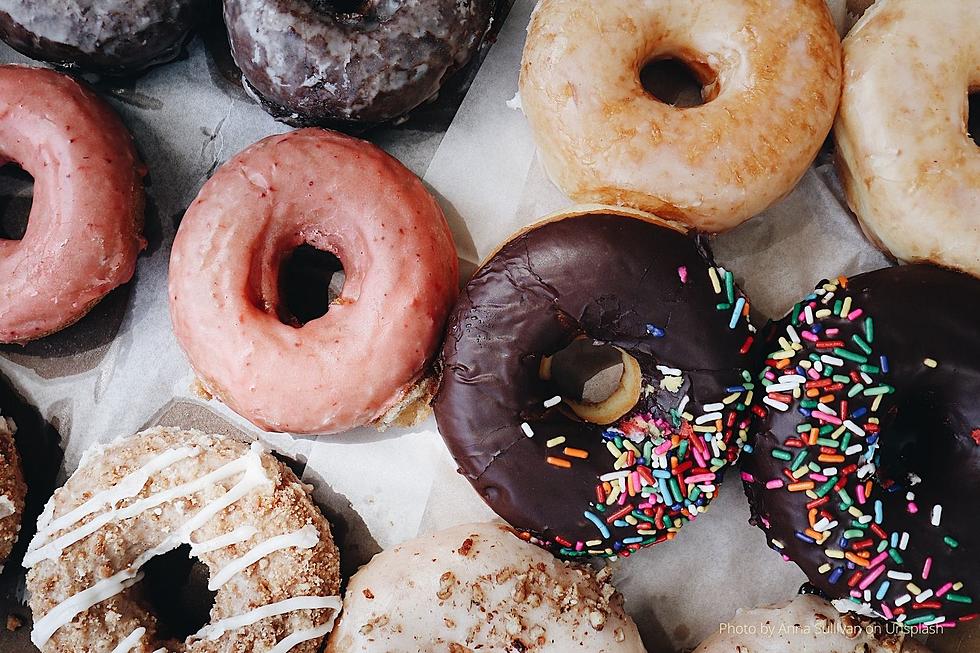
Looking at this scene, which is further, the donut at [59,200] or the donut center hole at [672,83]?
the donut center hole at [672,83]

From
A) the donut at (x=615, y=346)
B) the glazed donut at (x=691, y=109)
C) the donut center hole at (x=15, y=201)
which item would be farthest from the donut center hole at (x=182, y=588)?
the glazed donut at (x=691, y=109)

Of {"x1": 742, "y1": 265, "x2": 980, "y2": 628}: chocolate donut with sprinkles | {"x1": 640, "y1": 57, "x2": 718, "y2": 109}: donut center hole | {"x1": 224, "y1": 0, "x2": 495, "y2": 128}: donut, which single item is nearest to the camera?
{"x1": 742, "y1": 265, "x2": 980, "y2": 628}: chocolate donut with sprinkles

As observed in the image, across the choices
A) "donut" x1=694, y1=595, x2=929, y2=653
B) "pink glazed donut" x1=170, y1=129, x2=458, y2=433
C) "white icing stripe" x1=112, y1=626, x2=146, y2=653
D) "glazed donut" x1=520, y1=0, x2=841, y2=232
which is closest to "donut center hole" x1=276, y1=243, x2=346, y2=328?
"pink glazed donut" x1=170, y1=129, x2=458, y2=433

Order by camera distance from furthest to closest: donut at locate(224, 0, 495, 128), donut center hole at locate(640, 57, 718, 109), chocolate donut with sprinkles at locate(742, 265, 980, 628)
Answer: donut center hole at locate(640, 57, 718, 109) < donut at locate(224, 0, 495, 128) < chocolate donut with sprinkles at locate(742, 265, 980, 628)

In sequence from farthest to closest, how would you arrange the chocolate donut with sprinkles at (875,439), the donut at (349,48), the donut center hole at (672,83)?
1. the donut center hole at (672,83)
2. the donut at (349,48)
3. the chocolate donut with sprinkles at (875,439)

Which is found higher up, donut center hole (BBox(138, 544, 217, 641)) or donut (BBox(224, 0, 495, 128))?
donut (BBox(224, 0, 495, 128))

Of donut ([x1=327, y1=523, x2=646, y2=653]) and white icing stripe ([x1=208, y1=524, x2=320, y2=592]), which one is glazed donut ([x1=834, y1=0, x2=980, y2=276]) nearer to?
donut ([x1=327, y1=523, x2=646, y2=653])

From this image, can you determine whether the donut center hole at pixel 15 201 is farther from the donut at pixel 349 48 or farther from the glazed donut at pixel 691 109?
the glazed donut at pixel 691 109
